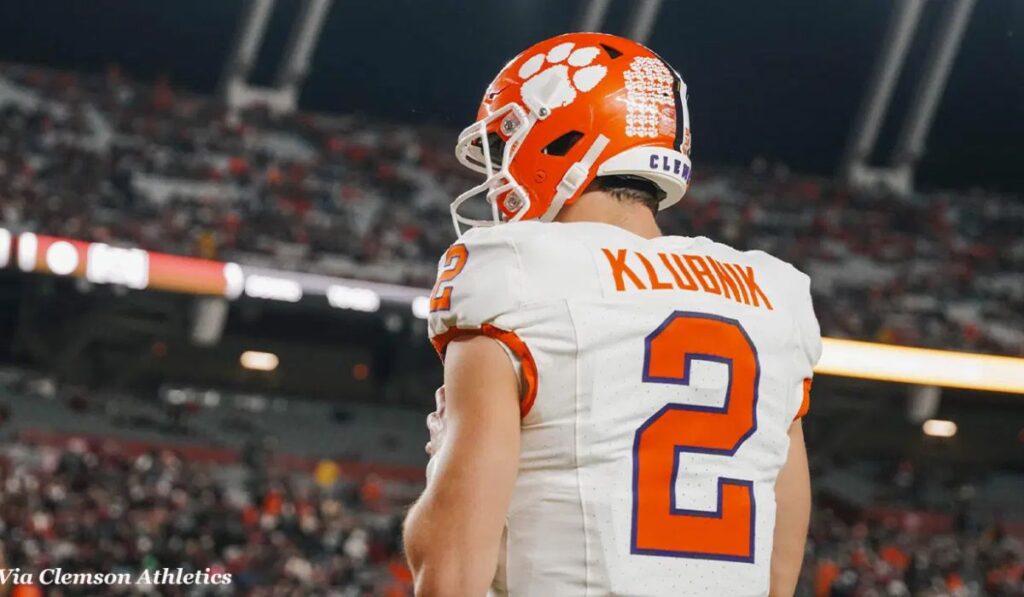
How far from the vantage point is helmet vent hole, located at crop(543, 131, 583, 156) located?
1.76 metres

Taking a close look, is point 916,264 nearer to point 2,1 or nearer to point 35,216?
point 35,216

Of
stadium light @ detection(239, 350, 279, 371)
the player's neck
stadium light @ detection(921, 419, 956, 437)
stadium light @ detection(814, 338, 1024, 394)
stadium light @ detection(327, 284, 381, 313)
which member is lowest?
the player's neck

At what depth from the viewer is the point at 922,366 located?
1636 cm

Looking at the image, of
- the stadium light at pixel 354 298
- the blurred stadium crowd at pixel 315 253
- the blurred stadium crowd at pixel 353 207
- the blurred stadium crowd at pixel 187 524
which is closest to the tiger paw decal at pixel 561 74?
the blurred stadium crowd at pixel 187 524

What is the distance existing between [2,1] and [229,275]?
818cm

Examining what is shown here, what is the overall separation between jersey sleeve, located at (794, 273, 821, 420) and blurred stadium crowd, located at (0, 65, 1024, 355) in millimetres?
13348

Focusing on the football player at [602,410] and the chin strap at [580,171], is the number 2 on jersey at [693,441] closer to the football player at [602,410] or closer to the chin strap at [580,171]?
the football player at [602,410]

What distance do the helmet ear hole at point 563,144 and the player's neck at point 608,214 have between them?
0.21 ft

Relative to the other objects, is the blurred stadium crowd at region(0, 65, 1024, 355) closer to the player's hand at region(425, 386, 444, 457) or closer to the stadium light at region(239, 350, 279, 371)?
the stadium light at region(239, 350, 279, 371)

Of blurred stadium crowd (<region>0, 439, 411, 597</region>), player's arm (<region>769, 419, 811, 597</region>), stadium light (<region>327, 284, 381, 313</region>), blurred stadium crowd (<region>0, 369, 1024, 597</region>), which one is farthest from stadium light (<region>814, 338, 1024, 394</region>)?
player's arm (<region>769, 419, 811, 597</region>)

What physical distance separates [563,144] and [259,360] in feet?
53.5

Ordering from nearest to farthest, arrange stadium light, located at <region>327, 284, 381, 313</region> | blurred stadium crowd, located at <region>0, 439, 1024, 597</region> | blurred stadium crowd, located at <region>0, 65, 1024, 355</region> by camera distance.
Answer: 1. blurred stadium crowd, located at <region>0, 439, 1024, 597</region>
2. stadium light, located at <region>327, 284, 381, 313</region>
3. blurred stadium crowd, located at <region>0, 65, 1024, 355</region>

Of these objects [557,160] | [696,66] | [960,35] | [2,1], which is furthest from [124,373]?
[557,160]

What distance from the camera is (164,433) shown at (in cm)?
1667
